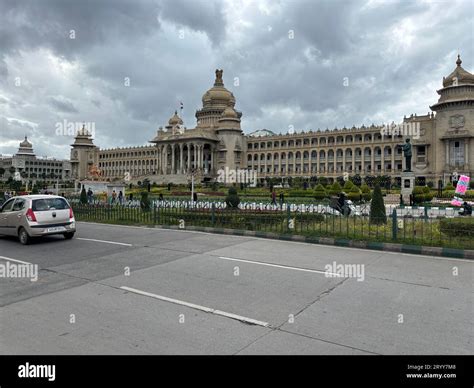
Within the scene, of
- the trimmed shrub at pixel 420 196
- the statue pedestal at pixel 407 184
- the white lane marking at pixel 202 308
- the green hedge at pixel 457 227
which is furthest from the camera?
the statue pedestal at pixel 407 184

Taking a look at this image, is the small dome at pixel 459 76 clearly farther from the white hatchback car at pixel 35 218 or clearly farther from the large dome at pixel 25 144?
the large dome at pixel 25 144

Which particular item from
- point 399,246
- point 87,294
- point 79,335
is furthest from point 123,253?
point 399,246

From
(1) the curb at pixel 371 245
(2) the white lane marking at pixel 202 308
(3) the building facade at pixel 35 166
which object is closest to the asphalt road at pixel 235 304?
(2) the white lane marking at pixel 202 308

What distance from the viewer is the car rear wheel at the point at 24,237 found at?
11.0m

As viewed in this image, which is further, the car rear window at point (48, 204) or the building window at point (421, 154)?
the building window at point (421, 154)

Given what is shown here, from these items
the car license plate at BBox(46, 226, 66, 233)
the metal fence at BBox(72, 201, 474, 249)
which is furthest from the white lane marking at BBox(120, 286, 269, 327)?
the metal fence at BBox(72, 201, 474, 249)

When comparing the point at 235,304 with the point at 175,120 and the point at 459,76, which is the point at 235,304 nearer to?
the point at 459,76

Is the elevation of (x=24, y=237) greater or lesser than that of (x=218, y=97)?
lesser

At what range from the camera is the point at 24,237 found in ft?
36.3

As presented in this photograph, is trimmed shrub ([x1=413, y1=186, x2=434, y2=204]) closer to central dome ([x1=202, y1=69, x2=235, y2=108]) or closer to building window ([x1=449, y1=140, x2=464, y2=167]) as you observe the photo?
building window ([x1=449, y1=140, x2=464, y2=167])

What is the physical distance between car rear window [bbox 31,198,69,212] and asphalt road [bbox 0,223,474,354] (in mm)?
2028

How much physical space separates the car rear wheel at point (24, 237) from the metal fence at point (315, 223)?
5641 mm

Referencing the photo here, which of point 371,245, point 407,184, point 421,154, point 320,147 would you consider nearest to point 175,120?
point 320,147

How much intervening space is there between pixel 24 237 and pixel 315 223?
367 inches
